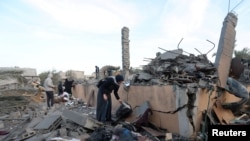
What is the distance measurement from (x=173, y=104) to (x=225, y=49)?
2.47 meters

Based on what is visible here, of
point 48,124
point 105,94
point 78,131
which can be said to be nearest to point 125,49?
point 105,94

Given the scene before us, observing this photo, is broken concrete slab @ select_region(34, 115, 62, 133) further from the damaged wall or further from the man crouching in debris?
the damaged wall

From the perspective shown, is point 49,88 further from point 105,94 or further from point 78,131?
point 78,131

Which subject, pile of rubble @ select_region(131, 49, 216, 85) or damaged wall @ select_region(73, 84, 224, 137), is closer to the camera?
damaged wall @ select_region(73, 84, 224, 137)

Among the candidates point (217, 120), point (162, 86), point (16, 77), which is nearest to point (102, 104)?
point (162, 86)

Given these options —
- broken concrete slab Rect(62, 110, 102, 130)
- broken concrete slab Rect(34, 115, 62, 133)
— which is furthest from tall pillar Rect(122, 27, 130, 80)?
broken concrete slab Rect(62, 110, 102, 130)

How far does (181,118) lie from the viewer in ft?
18.4

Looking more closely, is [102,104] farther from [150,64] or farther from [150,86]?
[150,64]

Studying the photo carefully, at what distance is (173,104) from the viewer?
5.78 meters

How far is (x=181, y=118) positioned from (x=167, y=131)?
0.57 metres

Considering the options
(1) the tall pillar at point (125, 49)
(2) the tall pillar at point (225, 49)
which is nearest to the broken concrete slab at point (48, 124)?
(2) the tall pillar at point (225, 49)

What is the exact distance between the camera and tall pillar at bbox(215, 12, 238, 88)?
266 inches

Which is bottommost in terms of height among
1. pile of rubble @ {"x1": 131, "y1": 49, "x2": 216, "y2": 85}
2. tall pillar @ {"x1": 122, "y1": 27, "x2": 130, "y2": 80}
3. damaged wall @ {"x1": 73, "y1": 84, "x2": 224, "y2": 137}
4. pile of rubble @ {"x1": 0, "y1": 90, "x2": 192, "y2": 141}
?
pile of rubble @ {"x1": 0, "y1": 90, "x2": 192, "y2": 141}

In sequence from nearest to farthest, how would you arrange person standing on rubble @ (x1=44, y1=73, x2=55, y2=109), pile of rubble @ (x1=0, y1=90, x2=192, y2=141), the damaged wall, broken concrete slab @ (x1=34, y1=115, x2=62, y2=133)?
pile of rubble @ (x1=0, y1=90, x2=192, y2=141)
the damaged wall
broken concrete slab @ (x1=34, y1=115, x2=62, y2=133)
person standing on rubble @ (x1=44, y1=73, x2=55, y2=109)
